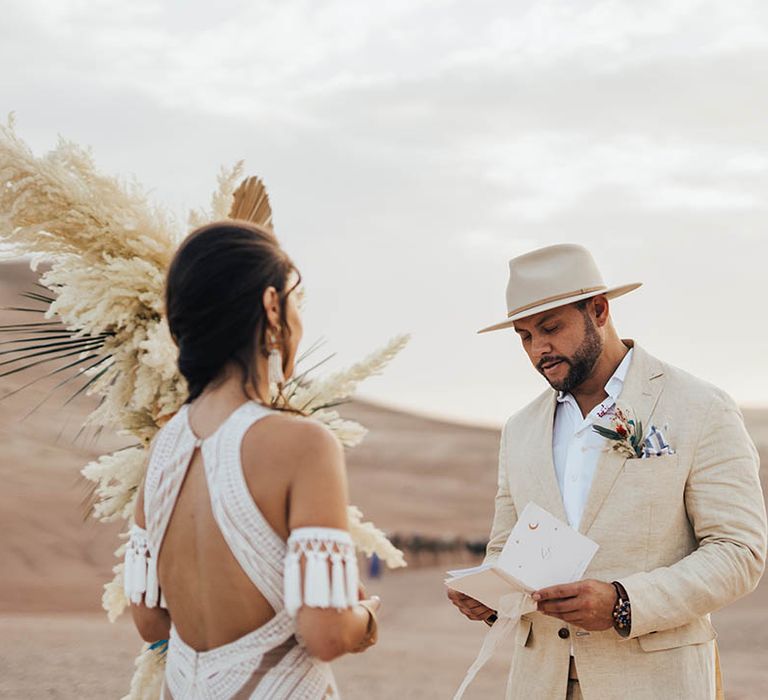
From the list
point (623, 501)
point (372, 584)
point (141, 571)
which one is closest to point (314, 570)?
point (141, 571)

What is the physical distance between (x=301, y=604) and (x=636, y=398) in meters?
1.78

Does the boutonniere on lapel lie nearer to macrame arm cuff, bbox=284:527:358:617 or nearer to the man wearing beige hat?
the man wearing beige hat

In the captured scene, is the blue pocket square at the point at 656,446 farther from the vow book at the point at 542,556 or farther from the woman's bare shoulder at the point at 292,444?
the woman's bare shoulder at the point at 292,444


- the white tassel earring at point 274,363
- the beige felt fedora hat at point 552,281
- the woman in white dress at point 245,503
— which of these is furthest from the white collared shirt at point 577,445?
the white tassel earring at point 274,363

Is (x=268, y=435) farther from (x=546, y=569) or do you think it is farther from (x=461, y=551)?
(x=461, y=551)

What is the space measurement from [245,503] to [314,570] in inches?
7.8

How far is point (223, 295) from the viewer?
225cm

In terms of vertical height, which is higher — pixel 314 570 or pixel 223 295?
pixel 223 295

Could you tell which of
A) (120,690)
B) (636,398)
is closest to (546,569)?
(636,398)

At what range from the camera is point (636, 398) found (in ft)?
11.8

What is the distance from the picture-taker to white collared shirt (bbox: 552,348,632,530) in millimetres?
3578

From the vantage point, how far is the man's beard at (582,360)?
3713mm

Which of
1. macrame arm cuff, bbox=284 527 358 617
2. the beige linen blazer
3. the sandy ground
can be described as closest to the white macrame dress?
macrame arm cuff, bbox=284 527 358 617

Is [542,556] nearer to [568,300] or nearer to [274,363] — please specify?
[568,300]
